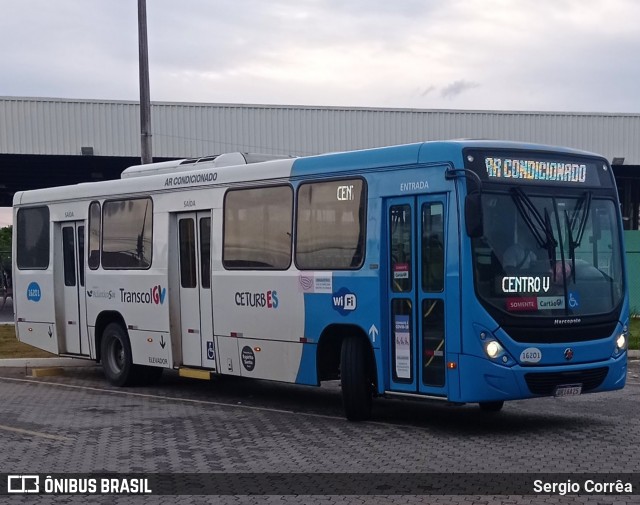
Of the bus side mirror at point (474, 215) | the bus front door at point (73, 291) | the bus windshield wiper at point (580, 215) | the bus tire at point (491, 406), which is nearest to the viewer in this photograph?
the bus side mirror at point (474, 215)

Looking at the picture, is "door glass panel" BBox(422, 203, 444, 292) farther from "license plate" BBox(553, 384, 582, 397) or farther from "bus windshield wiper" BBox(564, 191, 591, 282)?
"license plate" BBox(553, 384, 582, 397)

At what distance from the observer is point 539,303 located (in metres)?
11.0

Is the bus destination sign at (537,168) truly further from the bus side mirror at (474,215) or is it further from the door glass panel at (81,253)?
the door glass panel at (81,253)

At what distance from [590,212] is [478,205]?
71.3 inches

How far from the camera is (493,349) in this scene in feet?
35.2

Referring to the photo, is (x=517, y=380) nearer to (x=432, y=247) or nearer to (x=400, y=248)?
(x=432, y=247)

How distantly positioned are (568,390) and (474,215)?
2124mm

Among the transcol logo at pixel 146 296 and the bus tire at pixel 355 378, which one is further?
the transcol logo at pixel 146 296

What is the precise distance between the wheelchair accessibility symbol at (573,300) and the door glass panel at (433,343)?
140 centimetres

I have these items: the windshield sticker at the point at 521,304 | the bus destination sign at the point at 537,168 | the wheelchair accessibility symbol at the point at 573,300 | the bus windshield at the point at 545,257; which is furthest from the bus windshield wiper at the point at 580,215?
the windshield sticker at the point at 521,304

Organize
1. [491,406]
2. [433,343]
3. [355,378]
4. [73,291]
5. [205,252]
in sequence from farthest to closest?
[73,291] → [205,252] → [491,406] → [355,378] → [433,343]

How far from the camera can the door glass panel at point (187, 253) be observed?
577 inches

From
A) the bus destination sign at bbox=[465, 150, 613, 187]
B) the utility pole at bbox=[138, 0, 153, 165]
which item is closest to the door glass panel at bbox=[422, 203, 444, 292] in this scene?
the bus destination sign at bbox=[465, 150, 613, 187]

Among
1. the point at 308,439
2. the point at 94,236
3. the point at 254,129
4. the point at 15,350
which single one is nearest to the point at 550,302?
the point at 308,439
